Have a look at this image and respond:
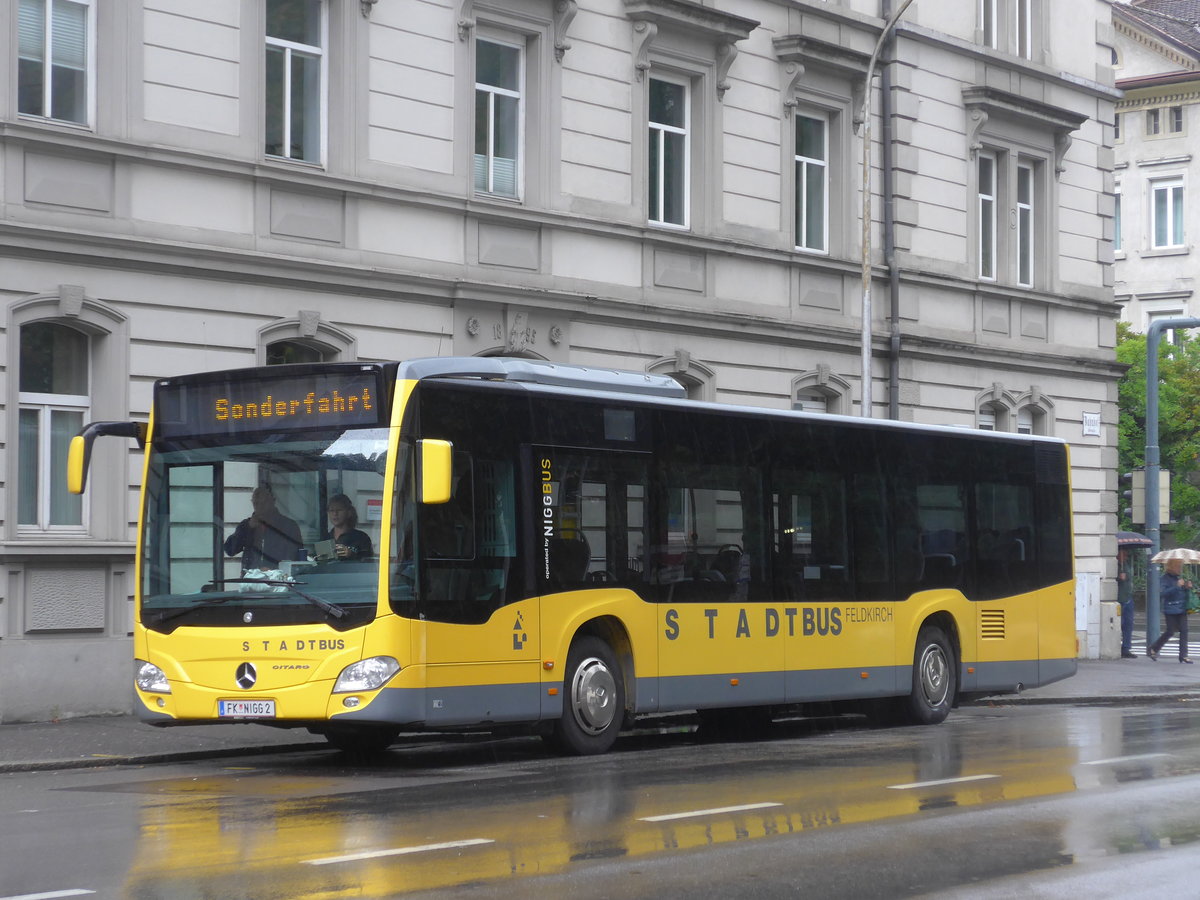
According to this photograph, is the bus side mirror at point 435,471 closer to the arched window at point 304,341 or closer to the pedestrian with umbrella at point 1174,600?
the arched window at point 304,341

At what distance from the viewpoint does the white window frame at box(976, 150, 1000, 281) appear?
2922 centimetres

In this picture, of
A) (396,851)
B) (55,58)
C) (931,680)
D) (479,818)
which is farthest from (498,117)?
(396,851)

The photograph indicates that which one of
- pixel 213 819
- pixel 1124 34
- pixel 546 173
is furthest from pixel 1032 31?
pixel 1124 34

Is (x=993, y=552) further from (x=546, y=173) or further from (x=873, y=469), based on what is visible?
(x=546, y=173)

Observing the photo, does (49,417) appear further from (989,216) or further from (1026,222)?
(1026,222)

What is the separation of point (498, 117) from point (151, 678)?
1019 centimetres

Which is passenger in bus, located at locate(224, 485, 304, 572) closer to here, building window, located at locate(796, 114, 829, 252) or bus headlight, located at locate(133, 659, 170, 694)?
bus headlight, located at locate(133, 659, 170, 694)

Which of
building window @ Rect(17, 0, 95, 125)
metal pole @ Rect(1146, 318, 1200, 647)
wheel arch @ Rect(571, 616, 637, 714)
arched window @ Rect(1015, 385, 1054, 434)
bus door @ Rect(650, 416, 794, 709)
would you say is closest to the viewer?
wheel arch @ Rect(571, 616, 637, 714)

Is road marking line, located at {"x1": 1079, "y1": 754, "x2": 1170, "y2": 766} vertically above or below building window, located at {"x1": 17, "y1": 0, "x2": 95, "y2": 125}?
below

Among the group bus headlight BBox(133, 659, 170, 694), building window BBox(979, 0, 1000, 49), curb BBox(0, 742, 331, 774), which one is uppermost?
building window BBox(979, 0, 1000, 49)

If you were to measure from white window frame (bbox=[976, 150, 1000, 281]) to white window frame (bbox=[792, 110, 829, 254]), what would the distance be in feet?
12.0

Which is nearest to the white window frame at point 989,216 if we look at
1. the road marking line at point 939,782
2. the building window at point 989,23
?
the building window at point 989,23

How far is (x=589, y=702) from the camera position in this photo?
1426cm

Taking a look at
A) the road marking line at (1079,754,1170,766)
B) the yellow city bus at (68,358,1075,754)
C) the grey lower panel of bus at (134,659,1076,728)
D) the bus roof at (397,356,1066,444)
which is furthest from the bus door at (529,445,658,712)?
the road marking line at (1079,754,1170,766)
